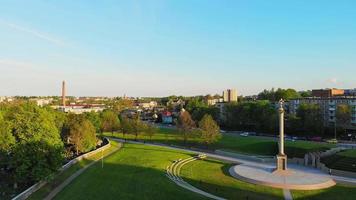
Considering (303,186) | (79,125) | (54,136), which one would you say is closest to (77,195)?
(54,136)

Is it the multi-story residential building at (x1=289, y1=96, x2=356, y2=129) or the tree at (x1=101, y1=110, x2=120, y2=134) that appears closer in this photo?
the multi-story residential building at (x1=289, y1=96, x2=356, y2=129)

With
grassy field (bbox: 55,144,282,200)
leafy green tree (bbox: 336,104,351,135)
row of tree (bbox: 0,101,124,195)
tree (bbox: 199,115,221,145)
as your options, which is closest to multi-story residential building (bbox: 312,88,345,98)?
leafy green tree (bbox: 336,104,351,135)

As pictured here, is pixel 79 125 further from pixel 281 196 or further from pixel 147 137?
pixel 281 196

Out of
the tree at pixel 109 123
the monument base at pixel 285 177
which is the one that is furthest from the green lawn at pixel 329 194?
the tree at pixel 109 123

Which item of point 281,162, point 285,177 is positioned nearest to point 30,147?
point 285,177

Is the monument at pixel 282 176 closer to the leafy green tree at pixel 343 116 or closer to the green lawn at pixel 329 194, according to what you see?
the green lawn at pixel 329 194

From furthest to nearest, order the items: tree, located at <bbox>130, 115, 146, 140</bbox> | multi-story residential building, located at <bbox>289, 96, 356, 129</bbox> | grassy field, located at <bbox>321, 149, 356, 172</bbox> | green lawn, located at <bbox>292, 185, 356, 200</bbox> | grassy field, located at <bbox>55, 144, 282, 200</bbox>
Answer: multi-story residential building, located at <bbox>289, 96, 356, 129</bbox>
tree, located at <bbox>130, 115, 146, 140</bbox>
grassy field, located at <bbox>321, 149, 356, 172</bbox>
grassy field, located at <bbox>55, 144, 282, 200</bbox>
green lawn, located at <bbox>292, 185, 356, 200</bbox>

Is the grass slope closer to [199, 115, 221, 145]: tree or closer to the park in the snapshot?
the park

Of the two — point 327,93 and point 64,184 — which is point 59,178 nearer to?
point 64,184
